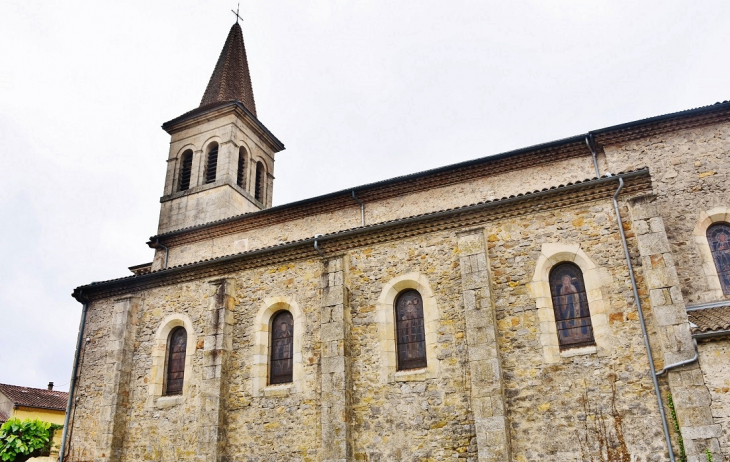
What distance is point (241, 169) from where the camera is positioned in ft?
72.8

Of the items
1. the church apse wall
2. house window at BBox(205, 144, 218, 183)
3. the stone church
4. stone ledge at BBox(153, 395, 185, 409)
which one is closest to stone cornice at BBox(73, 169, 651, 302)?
the stone church

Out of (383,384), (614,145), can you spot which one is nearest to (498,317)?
(383,384)

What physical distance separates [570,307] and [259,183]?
51.4 feet

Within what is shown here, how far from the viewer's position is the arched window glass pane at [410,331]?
1122cm

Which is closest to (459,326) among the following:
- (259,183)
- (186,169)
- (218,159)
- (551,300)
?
(551,300)

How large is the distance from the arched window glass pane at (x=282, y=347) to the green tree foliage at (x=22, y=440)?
7.86 m

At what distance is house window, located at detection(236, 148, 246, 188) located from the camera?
71.8ft

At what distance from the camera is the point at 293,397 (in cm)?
1188

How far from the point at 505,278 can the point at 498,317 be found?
2.58 feet

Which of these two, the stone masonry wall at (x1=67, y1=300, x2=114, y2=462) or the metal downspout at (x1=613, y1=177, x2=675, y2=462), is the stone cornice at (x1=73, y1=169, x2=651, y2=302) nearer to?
the metal downspout at (x1=613, y1=177, x2=675, y2=462)

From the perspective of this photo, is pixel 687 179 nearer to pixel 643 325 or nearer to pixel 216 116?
pixel 643 325

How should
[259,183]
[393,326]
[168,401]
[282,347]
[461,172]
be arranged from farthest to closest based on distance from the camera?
[259,183] < [461,172] < [168,401] < [282,347] < [393,326]

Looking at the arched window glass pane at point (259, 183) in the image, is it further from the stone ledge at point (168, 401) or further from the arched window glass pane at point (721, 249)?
the arched window glass pane at point (721, 249)

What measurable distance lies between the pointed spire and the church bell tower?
1.9 inches
